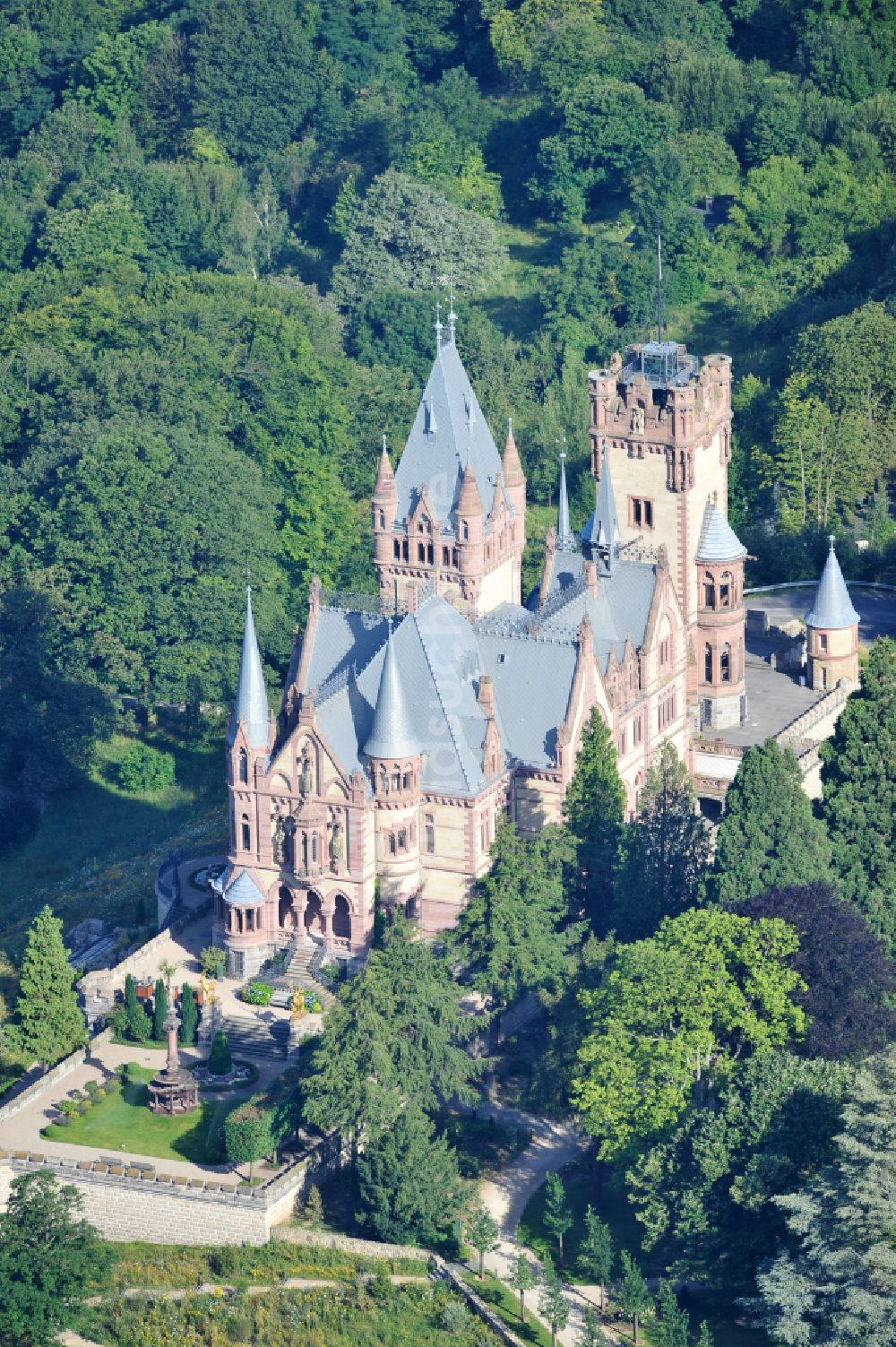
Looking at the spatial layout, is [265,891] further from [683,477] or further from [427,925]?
[683,477]

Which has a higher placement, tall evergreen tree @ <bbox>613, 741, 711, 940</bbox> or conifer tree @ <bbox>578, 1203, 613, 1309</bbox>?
tall evergreen tree @ <bbox>613, 741, 711, 940</bbox>

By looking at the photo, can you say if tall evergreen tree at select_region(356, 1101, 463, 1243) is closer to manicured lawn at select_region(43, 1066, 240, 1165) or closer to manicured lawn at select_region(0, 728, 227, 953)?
manicured lawn at select_region(43, 1066, 240, 1165)

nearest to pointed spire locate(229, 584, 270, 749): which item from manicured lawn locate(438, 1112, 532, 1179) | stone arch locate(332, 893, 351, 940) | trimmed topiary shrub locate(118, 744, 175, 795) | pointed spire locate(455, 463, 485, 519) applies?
stone arch locate(332, 893, 351, 940)

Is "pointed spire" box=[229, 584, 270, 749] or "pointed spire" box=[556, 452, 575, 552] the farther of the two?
"pointed spire" box=[556, 452, 575, 552]

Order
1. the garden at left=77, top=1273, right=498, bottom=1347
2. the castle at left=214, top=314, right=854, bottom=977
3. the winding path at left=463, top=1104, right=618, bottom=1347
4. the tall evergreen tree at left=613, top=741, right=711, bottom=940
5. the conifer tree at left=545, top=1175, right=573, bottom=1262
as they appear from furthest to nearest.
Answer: the castle at left=214, top=314, right=854, bottom=977
the tall evergreen tree at left=613, top=741, right=711, bottom=940
the conifer tree at left=545, top=1175, right=573, bottom=1262
the winding path at left=463, top=1104, right=618, bottom=1347
the garden at left=77, top=1273, right=498, bottom=1347

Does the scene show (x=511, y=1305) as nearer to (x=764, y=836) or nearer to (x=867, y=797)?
(x=764, y=836)

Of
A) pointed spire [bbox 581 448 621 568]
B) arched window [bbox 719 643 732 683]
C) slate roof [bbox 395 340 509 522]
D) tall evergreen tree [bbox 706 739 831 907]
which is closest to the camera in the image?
tall evergreen tree [bbox 706 739 831 907]
